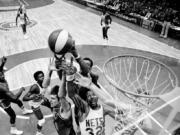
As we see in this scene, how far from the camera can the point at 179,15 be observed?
41.3ft

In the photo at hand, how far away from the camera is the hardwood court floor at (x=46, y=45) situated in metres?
7.35

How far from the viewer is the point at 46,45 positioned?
10117 mm

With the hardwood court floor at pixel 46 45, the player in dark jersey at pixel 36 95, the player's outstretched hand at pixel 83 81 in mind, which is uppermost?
the player's outstretched hand at pixel 83 81

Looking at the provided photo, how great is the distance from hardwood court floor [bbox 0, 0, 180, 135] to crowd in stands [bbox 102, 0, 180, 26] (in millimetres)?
1964

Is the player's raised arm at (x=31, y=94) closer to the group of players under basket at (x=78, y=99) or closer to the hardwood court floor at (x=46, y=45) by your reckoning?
the group of players under basket at (x=78, y=99)

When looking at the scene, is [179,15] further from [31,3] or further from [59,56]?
[31,3]

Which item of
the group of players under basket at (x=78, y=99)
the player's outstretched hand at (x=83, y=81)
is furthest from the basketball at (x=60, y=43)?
the player's outstretched hand at (x=83, y=81)

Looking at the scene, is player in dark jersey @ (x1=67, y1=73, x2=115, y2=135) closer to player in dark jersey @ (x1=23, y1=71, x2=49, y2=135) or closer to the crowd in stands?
player in dark jersey @ (x1=23, y1=71, x2=49, y2=135)

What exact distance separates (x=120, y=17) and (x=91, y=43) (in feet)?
19.8

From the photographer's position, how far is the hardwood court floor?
7.35 metres

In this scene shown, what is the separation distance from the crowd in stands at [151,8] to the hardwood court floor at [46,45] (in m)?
1.96

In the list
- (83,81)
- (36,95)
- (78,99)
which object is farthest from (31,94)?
(83,81)

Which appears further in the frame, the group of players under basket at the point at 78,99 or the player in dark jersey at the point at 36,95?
the player in dark jersey at the point at 36,95

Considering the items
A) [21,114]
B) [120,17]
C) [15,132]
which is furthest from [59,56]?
[120,17]
